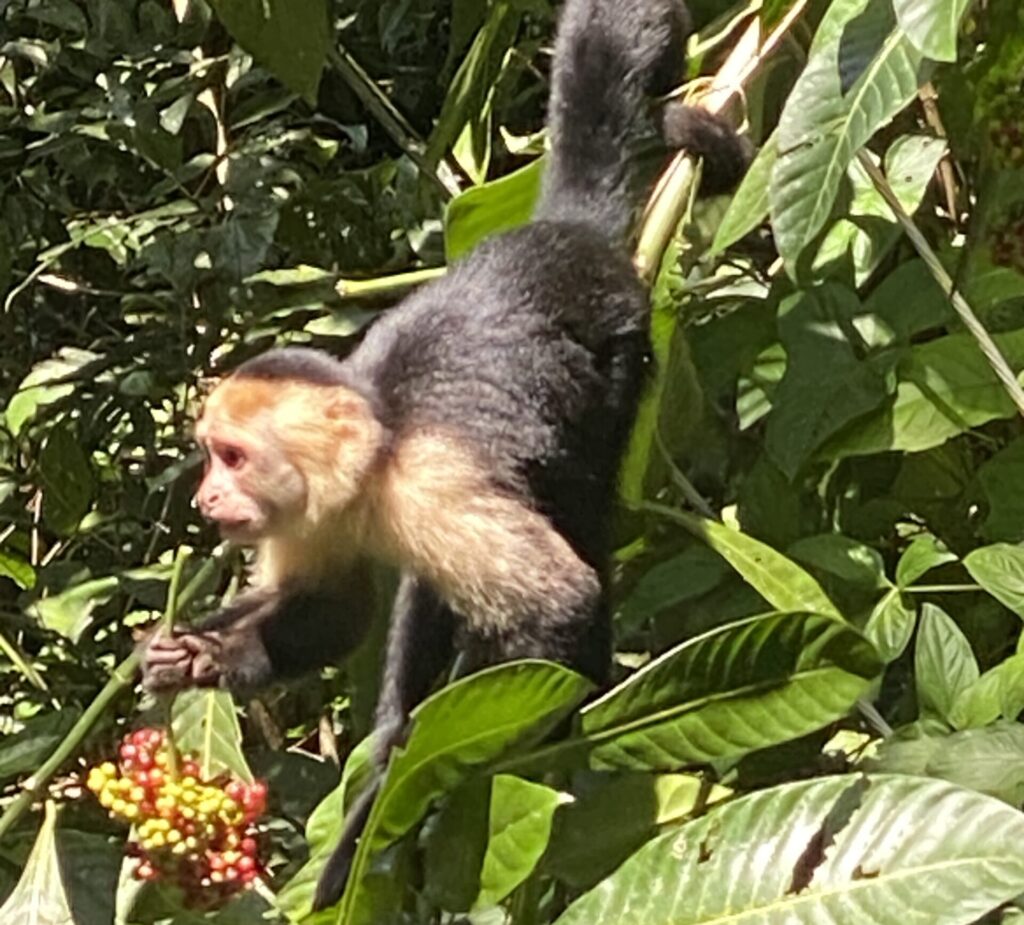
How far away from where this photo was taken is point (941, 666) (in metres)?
1.30

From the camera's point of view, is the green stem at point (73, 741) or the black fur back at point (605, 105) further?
the black fur back at point (605, 105)

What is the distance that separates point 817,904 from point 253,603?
2.88 feet

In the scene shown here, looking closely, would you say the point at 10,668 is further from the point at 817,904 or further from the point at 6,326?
the point at 817,904

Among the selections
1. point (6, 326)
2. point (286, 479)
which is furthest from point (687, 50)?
Answer: point (6, 326)

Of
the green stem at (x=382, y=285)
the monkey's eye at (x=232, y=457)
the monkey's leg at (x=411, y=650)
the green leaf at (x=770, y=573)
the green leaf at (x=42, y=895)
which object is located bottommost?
the monkey's leg at (x=411, y=650)

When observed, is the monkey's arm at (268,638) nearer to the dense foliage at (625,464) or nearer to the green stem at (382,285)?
the dense foliage at (625,464)

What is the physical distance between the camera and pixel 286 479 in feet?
5.49

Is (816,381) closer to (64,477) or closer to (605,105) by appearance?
(605,105)

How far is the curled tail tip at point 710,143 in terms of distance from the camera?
1.61 metres

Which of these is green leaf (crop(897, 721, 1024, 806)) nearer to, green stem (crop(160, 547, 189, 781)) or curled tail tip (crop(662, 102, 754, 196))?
green stem (crop(160, 547, 189, 781))

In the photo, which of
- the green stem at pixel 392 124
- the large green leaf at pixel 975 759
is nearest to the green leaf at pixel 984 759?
the large green leaf at pixel 975 759

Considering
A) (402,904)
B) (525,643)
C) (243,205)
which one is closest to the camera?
(402,904)

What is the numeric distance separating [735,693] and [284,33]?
74 cm

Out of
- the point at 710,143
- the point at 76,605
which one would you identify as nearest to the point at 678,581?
the point at 710,143
